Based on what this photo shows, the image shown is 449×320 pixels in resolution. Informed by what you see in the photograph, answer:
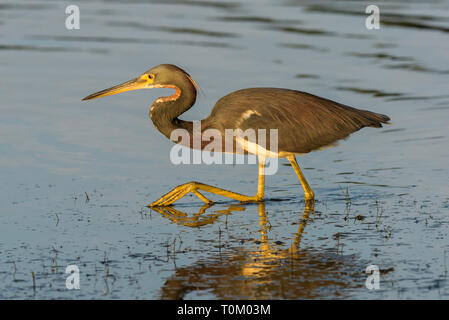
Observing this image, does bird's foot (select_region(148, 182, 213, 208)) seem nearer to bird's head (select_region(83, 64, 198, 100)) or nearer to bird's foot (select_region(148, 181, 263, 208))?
bird's foot (select_region(148, 181, 263, 208))

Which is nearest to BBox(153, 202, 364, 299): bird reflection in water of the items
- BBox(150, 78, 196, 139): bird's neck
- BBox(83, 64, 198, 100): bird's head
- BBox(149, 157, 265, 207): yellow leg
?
BBox(149, 157, 265, 207): yellow leg

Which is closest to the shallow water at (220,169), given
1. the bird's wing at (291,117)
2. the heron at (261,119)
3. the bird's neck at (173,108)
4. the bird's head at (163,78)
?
the heron at (261,119)

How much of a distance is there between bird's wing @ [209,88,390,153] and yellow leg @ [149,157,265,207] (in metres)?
0.43

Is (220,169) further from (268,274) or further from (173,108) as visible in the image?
(268,274)

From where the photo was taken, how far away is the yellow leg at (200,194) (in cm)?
998

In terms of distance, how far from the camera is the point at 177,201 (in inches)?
409

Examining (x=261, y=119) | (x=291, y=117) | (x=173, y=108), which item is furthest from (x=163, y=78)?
(x=291, y=117)

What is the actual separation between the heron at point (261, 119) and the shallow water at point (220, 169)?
227 millimetres

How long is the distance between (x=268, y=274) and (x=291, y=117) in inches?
121

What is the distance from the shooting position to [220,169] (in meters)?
11.8

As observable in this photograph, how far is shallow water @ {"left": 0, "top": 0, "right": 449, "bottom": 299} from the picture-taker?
24.8ft

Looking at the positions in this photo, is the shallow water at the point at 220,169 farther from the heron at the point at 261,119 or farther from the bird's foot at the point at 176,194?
the heron at the point at 261,119

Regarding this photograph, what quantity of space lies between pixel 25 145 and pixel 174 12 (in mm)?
10748

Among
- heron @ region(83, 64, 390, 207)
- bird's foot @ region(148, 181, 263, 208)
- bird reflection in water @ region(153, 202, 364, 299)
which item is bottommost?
bird reflection in water @ region(153, 202, 364, 299)
